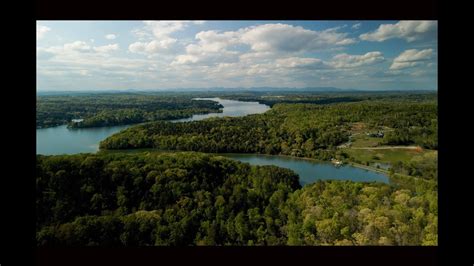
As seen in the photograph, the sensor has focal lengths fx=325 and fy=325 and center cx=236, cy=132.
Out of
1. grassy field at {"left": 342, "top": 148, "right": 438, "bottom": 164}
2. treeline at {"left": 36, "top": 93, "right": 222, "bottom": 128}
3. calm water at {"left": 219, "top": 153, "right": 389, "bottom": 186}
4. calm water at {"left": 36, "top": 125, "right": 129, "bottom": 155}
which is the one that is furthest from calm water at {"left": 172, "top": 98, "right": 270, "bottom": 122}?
grassy field at {"left": 342, "top": 148, "right": 438, "bottom": 164}

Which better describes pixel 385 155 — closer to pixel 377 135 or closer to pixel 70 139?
pixel 377 135

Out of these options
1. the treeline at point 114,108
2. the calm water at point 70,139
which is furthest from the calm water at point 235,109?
the calm water at point 70,139

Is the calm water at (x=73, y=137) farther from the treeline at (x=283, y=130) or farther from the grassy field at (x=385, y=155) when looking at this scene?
the grassy field at (x=385, y=155)

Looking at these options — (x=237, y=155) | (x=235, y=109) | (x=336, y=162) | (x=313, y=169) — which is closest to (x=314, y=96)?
(x=336, y=162)

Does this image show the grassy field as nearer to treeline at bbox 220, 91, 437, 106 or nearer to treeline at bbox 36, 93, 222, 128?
treeline at bbox 220, 91, 437, 106

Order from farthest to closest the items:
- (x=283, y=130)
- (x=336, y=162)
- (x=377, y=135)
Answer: (x=283, y=130) < (x=377, y=135) < (x=336, y=162)
